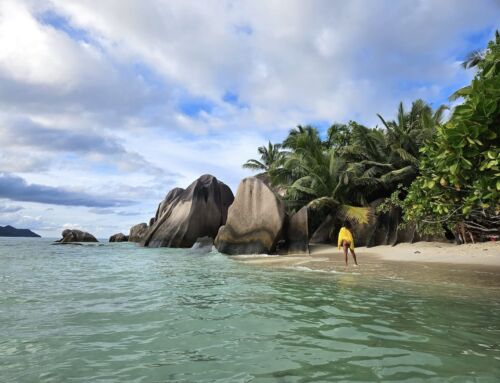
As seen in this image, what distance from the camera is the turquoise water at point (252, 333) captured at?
11.4 feet

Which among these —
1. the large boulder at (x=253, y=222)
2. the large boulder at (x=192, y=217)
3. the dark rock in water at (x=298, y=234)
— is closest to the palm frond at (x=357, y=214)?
the dark rock in water at (x=298, y=234)

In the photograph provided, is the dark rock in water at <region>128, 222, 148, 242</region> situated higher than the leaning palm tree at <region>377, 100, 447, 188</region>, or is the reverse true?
the leaning palm tree at <region>377, 100, 447, 188</region>

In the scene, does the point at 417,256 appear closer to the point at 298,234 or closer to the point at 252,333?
the point at 298,234

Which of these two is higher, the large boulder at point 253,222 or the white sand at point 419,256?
the large boulder at point 253,222

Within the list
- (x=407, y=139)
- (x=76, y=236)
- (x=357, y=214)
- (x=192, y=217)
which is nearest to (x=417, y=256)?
(x=357, y=214)

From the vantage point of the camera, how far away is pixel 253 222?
19.2 m

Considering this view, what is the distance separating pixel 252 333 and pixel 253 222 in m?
14.5

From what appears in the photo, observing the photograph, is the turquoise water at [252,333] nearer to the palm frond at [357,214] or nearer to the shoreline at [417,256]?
the shoreline at [417,256]

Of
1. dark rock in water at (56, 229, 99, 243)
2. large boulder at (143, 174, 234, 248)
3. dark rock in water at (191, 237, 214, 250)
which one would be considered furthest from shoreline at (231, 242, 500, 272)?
dark rock in water at (56, 229, 99, 243)

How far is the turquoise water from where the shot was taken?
3461 mm

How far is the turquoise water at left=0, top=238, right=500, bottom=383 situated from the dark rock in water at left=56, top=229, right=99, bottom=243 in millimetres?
35957

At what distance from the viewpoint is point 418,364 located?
357cm

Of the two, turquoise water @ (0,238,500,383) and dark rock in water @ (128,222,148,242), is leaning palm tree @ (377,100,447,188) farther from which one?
dark rock in water @ (128,222,148,242)

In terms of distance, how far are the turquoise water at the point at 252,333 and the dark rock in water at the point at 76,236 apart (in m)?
36.0
